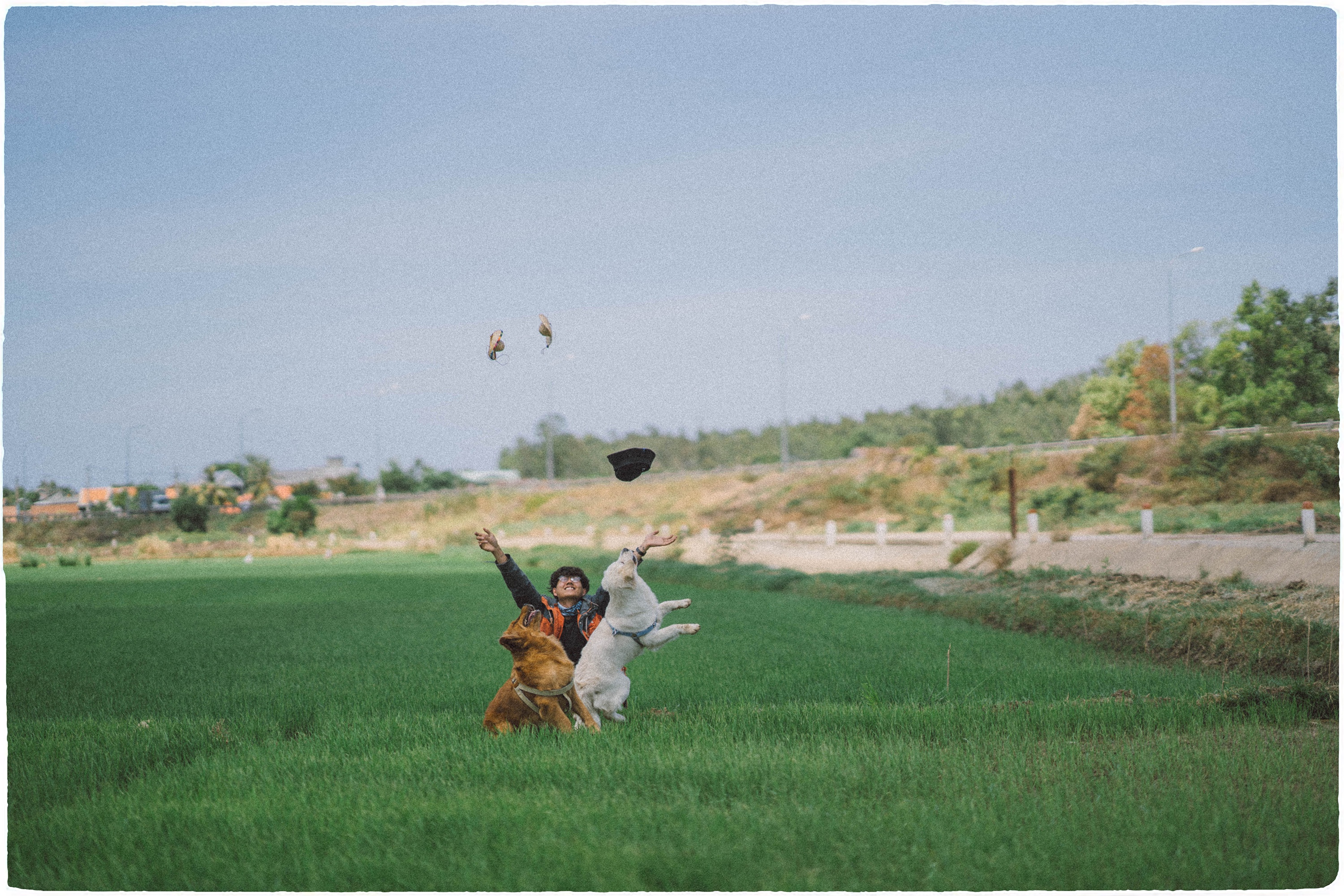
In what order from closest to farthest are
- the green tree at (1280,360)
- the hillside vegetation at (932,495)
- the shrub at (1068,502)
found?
the green tree at (1280,360), the hillside vegetation at (932,495), the shrub at (1068,502)

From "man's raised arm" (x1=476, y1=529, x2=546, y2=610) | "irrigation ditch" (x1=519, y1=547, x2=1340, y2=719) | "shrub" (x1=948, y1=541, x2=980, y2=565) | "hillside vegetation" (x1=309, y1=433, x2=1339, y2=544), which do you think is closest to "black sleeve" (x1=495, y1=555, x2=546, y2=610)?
"man's raised arm" (x1=476, y1=529, x2=546, y2=610)

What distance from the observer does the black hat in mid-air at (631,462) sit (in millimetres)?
5840

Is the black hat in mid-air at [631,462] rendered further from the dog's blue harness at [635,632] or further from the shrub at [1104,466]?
the shrub at [1104,466]

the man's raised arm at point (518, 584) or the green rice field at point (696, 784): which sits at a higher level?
the man's raised arm at point (518, 584)

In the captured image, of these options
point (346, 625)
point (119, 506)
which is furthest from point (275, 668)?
point (119, 506)

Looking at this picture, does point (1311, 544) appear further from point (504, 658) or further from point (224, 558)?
point (224, 558)

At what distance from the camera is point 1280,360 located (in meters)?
19.3

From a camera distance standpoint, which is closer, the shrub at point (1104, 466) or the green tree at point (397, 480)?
the shrub at point (1104, 466)

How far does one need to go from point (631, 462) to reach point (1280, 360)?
17.3 metres

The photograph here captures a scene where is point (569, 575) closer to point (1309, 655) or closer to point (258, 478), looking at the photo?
point (1309, 655)

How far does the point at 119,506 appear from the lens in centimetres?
3066

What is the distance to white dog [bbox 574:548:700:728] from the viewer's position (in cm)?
588

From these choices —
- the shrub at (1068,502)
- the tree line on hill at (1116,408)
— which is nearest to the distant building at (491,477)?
the tree line on hill at (1116,408)

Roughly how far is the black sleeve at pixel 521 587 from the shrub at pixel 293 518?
134 ft
